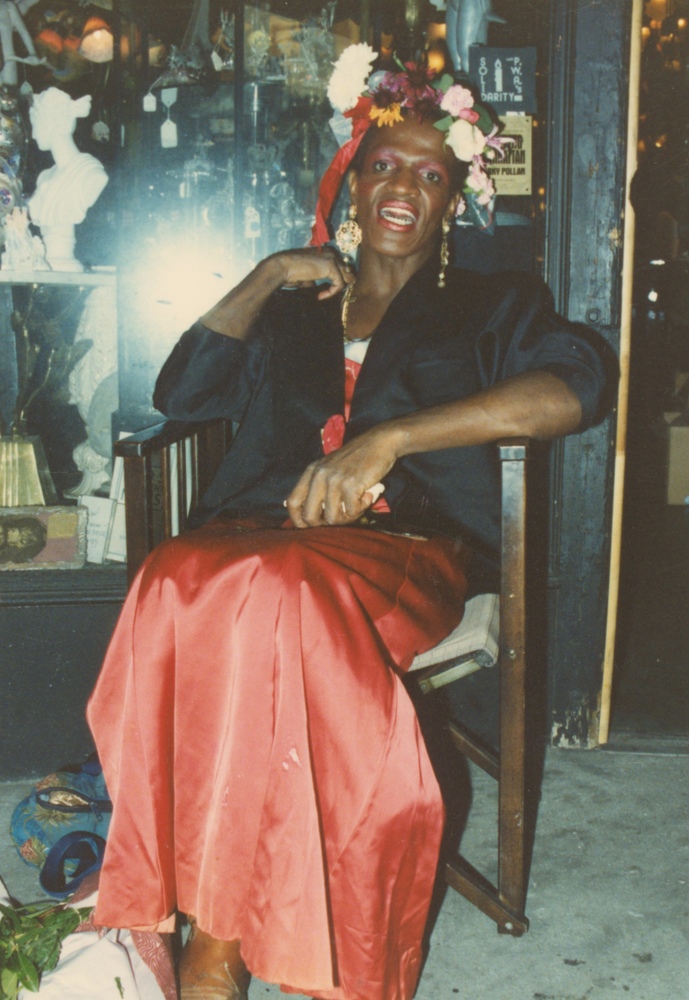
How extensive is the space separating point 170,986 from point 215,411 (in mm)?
1340

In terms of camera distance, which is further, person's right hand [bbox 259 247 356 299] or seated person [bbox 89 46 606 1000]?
person's right hand [bbox 259 247 356 299]

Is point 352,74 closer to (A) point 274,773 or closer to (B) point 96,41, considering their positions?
(B) point 96,41

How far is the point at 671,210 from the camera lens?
594cm

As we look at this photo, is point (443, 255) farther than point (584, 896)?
Yes

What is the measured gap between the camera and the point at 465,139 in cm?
228

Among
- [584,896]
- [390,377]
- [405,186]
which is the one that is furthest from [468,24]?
[584,896]

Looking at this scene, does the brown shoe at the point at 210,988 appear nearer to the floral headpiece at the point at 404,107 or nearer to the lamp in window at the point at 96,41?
the floral headpiece at the point at 404,107

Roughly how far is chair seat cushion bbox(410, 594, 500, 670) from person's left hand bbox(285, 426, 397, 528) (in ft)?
1.09

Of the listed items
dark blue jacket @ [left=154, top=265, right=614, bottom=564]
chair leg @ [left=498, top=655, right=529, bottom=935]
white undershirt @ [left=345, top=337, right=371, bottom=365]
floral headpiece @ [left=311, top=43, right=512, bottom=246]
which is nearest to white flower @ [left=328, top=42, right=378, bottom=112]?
floral headpiece @ [left=311, top=43, right=512, bottom=246]

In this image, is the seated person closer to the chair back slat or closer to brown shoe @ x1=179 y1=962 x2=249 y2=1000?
brown shoe @ x1=179 y1=962 x2=249 y2=1000

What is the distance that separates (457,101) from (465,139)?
0.29 ft

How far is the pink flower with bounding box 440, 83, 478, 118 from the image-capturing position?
2236mm

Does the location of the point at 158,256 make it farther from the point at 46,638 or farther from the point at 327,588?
the point at 327,588

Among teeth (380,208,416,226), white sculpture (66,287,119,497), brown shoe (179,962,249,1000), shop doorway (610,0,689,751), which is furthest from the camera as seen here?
shop doorway (610,0,689,751)
